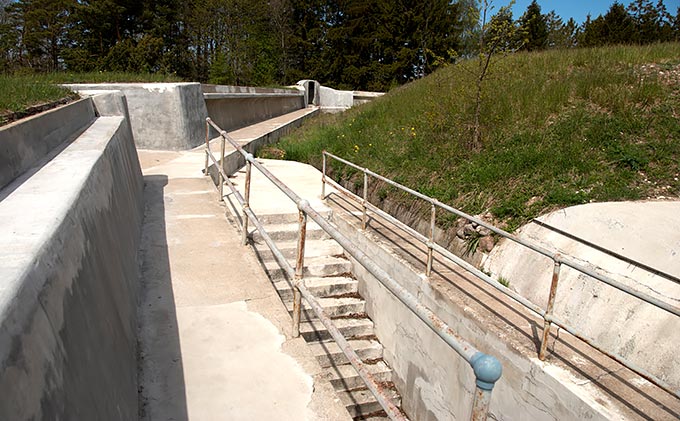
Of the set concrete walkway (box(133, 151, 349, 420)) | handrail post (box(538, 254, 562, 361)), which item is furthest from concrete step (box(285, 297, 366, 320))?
handrail post (box(538, 254, 562, 361))

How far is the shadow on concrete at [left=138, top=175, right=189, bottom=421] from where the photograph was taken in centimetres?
242

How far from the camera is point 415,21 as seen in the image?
44.1 metres

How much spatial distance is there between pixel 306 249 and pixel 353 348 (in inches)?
59.9

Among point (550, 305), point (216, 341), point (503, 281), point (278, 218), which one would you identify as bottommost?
point (503, 281)

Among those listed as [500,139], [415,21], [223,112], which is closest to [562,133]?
[500,139]

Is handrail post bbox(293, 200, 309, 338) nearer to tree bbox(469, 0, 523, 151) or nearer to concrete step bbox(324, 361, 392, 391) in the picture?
concrete step bbox(324, 361, 392, 391)

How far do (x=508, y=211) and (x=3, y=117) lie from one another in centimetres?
598

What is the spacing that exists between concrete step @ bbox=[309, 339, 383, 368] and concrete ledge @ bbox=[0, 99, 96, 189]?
3.46m

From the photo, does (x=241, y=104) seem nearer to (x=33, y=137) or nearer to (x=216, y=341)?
(x=33, y=137)

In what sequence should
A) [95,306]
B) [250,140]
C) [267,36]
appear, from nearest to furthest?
1. [95,306]
2. [250,140]
3. [267,36]

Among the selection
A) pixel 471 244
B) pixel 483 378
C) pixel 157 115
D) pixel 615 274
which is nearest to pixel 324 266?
pixel 471 244

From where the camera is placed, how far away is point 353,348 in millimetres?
6293

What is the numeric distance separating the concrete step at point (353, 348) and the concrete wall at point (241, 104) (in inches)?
362

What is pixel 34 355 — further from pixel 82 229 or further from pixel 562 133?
pixel 562 133
